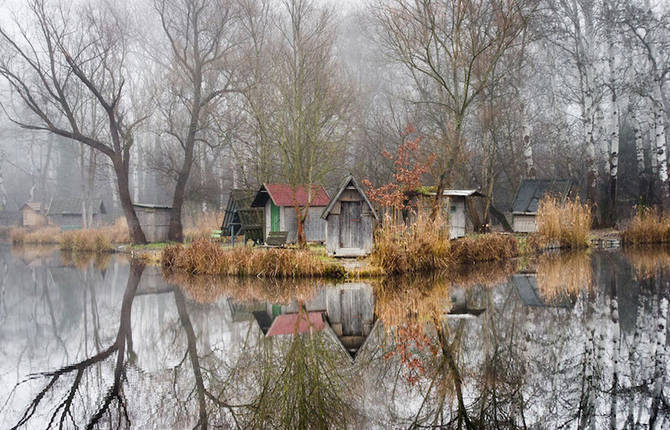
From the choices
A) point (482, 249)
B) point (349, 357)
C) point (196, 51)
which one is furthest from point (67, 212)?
point (349, 357)

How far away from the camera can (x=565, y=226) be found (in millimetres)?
21359

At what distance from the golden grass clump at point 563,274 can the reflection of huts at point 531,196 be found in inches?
223

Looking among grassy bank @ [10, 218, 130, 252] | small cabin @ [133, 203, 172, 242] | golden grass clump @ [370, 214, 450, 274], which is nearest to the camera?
golden grass clump @ [370, 214, 450, 274]

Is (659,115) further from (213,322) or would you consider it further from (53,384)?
(53,384)

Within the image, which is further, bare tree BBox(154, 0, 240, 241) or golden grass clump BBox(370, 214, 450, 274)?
bare tree BBox(154, 0, 240, 241)

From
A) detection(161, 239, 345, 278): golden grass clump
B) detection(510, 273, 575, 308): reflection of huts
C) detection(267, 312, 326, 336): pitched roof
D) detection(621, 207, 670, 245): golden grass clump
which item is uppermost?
detection(621, 207, 670, 245): golden grass clump

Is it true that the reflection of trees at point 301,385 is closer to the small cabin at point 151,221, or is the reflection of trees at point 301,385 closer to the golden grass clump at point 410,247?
the golden grass clump at point 410,247

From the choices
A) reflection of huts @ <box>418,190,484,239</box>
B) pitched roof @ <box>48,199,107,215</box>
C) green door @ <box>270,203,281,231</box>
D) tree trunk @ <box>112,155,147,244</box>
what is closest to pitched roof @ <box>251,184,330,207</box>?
green door @ <box>270,203,281,231</box>

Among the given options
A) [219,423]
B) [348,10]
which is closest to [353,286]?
[219,423]

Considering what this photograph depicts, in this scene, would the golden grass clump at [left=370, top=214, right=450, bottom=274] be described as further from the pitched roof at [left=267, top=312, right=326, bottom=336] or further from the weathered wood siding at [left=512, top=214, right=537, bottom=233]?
the weathered wood siding at [left=512, top=214, right=537, bottom=233]

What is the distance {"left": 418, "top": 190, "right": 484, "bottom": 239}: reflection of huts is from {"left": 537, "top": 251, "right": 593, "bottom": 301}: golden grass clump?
3.80 m

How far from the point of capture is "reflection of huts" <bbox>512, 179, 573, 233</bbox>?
83.9 feet

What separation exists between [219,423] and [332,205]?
12.9m

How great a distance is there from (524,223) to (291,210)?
11.7 meters
